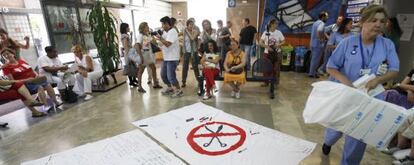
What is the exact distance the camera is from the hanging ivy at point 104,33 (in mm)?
4555

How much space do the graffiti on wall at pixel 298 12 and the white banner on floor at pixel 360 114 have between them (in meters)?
5.31

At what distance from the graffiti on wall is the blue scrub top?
4945 mm

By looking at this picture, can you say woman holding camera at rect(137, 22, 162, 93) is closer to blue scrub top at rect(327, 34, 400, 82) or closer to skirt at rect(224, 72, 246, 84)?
skirt at rect(224, 72, 246, 84)

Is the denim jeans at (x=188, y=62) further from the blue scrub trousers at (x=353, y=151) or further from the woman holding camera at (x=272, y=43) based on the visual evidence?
the blue scrub trousers at (x=353, y=151)

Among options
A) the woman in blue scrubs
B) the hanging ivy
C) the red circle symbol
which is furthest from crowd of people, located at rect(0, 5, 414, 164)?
the red circle symbol

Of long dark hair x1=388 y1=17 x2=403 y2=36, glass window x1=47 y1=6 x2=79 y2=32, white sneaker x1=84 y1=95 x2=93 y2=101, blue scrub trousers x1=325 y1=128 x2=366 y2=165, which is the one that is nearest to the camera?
blue scrub trousers x1=325 y1=128 x2=366 y2=165

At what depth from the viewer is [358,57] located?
1.52 metres

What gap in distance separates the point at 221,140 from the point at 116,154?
111 centimetres

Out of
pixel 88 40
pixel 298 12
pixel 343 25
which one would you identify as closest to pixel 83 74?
pixel 88 40

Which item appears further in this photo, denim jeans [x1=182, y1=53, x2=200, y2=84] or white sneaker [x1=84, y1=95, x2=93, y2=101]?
denim jeans [x1=182, y1=53, x2=200, y2=84]

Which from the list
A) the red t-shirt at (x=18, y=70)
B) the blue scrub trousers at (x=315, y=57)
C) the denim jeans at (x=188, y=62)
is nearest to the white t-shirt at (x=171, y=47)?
the denim jeans at (x=188, y=62)

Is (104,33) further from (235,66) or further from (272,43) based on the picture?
(272,43)

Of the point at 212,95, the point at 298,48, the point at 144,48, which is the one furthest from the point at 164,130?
the point at 298,48

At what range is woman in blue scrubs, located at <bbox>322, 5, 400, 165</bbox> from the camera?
1436 millimetres
